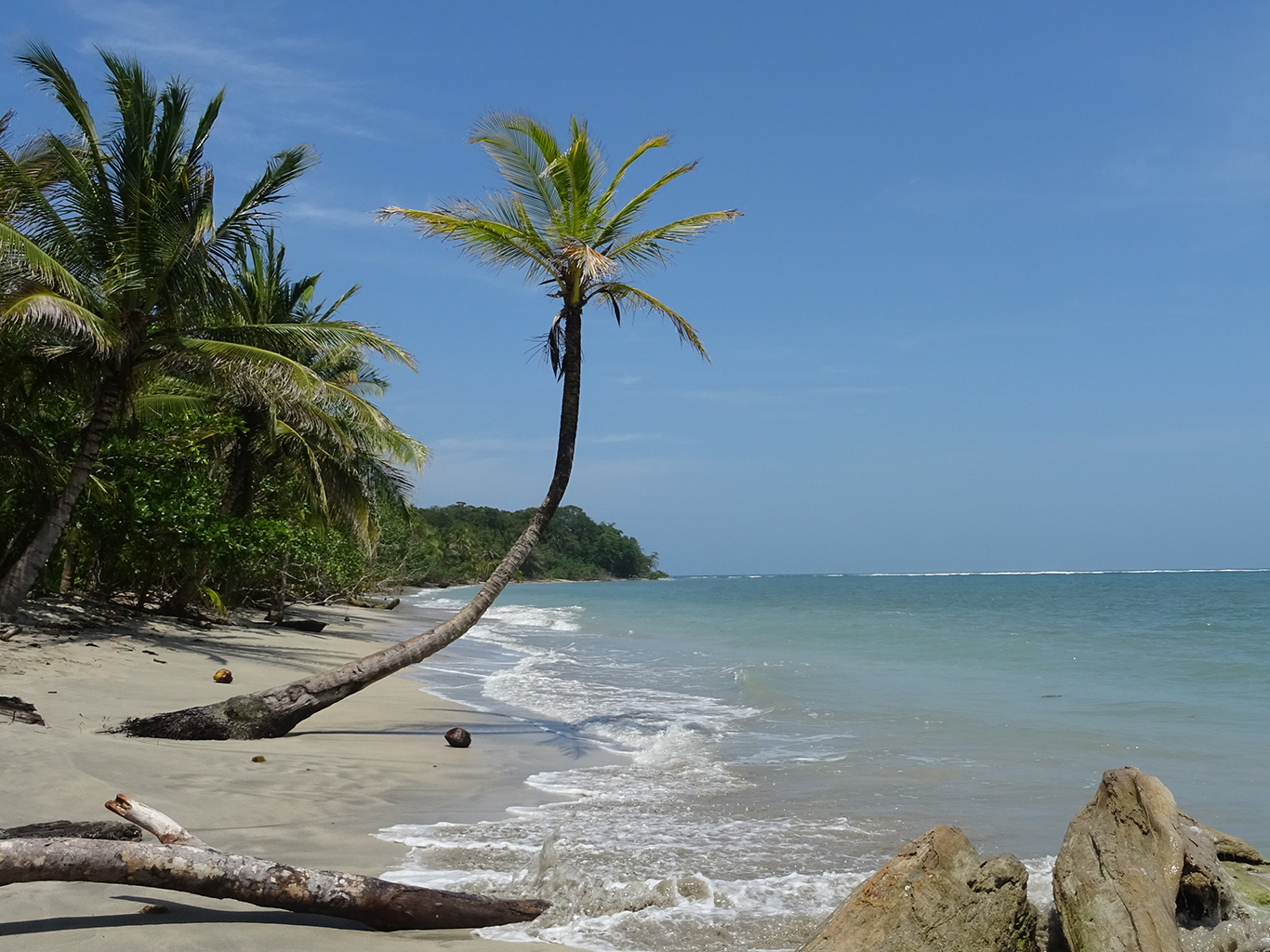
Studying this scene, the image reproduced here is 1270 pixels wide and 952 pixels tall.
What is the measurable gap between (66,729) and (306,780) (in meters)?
1.91

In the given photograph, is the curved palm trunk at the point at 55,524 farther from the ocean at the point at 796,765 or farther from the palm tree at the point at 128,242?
the ocean at the point at 796,765

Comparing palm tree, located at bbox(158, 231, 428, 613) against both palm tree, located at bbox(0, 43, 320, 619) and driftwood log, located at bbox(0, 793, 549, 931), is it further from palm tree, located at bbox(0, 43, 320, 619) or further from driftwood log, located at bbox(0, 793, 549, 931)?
driftwood log, located at bbox(0, 793, 549, 931)

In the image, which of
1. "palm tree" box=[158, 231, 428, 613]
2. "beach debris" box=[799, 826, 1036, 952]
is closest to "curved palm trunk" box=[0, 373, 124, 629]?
"palm tree" box=[158, 231, 428, 613]

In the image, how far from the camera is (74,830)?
4305mm

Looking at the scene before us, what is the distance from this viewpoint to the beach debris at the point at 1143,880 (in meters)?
3.49

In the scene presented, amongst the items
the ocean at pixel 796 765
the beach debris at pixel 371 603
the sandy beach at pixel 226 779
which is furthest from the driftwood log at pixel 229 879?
the beach debris at pixel 371 603

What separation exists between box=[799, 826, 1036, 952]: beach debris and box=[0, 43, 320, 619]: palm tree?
33.8 feet

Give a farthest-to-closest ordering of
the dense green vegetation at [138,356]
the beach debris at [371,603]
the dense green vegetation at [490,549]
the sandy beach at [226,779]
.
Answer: the dense green vegetation at [490,549] < the beach debris at [371,603] < the dense green vegetation at [138,356] < the sandy beach at [226,779]

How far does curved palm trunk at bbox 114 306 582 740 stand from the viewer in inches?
312

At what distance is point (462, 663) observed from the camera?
1831 centimetres

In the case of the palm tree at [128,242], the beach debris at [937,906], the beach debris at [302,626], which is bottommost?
the beach debris at [302,626]

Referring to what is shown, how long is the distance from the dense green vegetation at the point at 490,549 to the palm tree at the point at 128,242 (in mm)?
10961

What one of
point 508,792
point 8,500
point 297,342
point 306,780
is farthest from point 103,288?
point 508,792

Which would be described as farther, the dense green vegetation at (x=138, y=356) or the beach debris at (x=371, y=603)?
the beach debris at (x=371, y=603)
